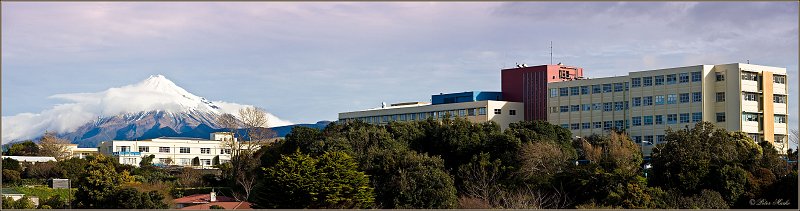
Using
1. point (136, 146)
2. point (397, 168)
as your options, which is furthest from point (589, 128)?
point (136, 146)

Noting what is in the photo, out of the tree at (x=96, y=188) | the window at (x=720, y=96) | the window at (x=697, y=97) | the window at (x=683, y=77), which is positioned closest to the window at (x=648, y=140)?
the window at (x=697, y=97)

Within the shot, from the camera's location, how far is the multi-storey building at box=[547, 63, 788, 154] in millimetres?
81750

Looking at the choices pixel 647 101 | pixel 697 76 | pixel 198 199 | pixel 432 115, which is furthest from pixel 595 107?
pixel 198 199

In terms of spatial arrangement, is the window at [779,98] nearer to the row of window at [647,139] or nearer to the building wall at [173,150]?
the row of window at [647,139]

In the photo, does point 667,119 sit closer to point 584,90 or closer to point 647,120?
point 647,120

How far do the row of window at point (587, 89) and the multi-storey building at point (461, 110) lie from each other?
4.28m

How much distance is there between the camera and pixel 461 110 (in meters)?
97.5

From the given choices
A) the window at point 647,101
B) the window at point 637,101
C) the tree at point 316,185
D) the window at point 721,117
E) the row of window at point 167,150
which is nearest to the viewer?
the tree at point 316,185

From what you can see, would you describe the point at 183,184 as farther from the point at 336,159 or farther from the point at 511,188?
the point at 511,188

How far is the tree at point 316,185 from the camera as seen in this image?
56375 mm

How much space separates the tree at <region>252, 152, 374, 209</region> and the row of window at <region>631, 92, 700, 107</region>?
117ft

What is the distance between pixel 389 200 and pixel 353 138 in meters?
11.0

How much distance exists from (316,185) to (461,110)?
4244 cm

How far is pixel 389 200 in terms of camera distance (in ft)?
188
